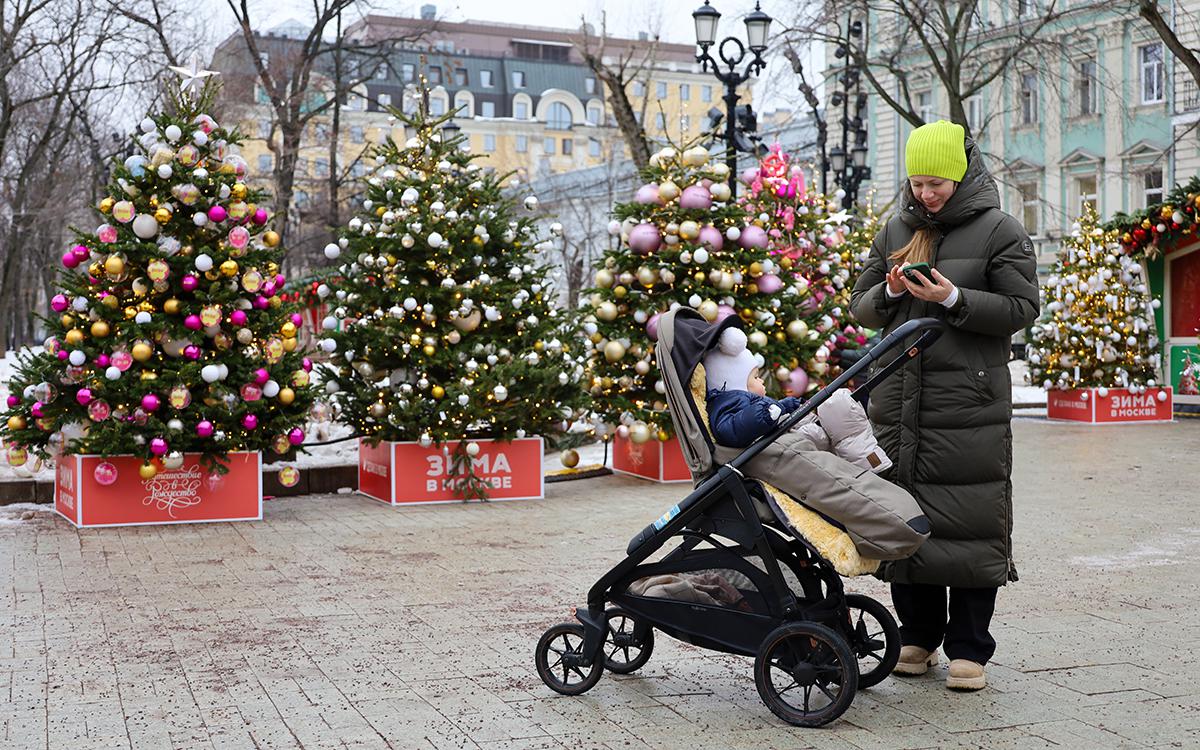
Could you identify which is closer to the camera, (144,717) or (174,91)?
(144,717)

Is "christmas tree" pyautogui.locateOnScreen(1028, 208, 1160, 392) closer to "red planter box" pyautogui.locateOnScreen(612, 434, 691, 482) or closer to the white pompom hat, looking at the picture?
"red planter box" pyautogui.locateOnScreen(612, 434, 691, 482)

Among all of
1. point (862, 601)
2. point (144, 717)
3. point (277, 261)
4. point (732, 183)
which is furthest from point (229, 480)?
point (732, 183)

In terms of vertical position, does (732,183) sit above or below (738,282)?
above

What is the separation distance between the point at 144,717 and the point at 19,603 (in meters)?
2.61

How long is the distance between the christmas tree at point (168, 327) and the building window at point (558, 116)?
87.8m

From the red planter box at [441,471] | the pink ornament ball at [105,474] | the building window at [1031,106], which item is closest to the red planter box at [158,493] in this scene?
the pink ornament ball at [105,474]

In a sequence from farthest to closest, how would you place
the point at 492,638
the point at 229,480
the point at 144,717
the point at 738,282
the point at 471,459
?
the point at 738,282
the point at 471,459
the point at 229,480
the point at 492,638
the point at 144,717

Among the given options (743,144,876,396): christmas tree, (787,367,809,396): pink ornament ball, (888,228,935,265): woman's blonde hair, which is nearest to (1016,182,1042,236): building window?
(743,144,876,396): christmas tree

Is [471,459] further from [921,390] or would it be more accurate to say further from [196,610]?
[921,390]

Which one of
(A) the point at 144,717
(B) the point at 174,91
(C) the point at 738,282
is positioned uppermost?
(B) the point at 174,91

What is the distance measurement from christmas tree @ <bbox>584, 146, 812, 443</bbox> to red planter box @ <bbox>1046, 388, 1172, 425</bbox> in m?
8.95

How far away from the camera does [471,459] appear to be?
11.4 metres

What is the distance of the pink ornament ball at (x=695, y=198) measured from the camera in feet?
40.3

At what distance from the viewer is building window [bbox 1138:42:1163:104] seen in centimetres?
4109
